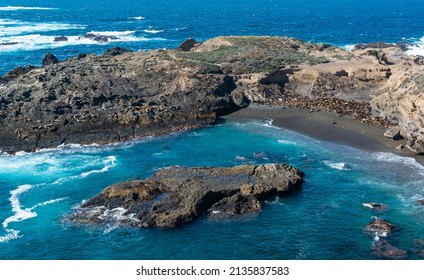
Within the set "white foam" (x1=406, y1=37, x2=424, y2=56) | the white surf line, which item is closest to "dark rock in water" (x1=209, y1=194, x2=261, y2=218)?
the white surf line

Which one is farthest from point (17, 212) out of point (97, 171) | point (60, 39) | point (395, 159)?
point (60, 39)

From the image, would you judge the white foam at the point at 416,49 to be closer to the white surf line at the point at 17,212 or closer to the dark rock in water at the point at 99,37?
the dark rock in water at the point at 99,37

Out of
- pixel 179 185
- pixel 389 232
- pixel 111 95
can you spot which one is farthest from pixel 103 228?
pixel 111 95

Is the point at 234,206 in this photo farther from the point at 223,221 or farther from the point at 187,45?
the point at 187,45

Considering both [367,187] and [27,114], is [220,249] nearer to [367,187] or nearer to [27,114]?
[367,187]

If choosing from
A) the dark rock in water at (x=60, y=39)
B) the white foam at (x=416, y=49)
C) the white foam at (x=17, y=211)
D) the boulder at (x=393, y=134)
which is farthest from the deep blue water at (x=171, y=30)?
the boulder at (x=393, y=134)

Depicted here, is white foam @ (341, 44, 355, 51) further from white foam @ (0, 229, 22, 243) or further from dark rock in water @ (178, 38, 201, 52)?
white foam @ (0, 229, 22, 243)
